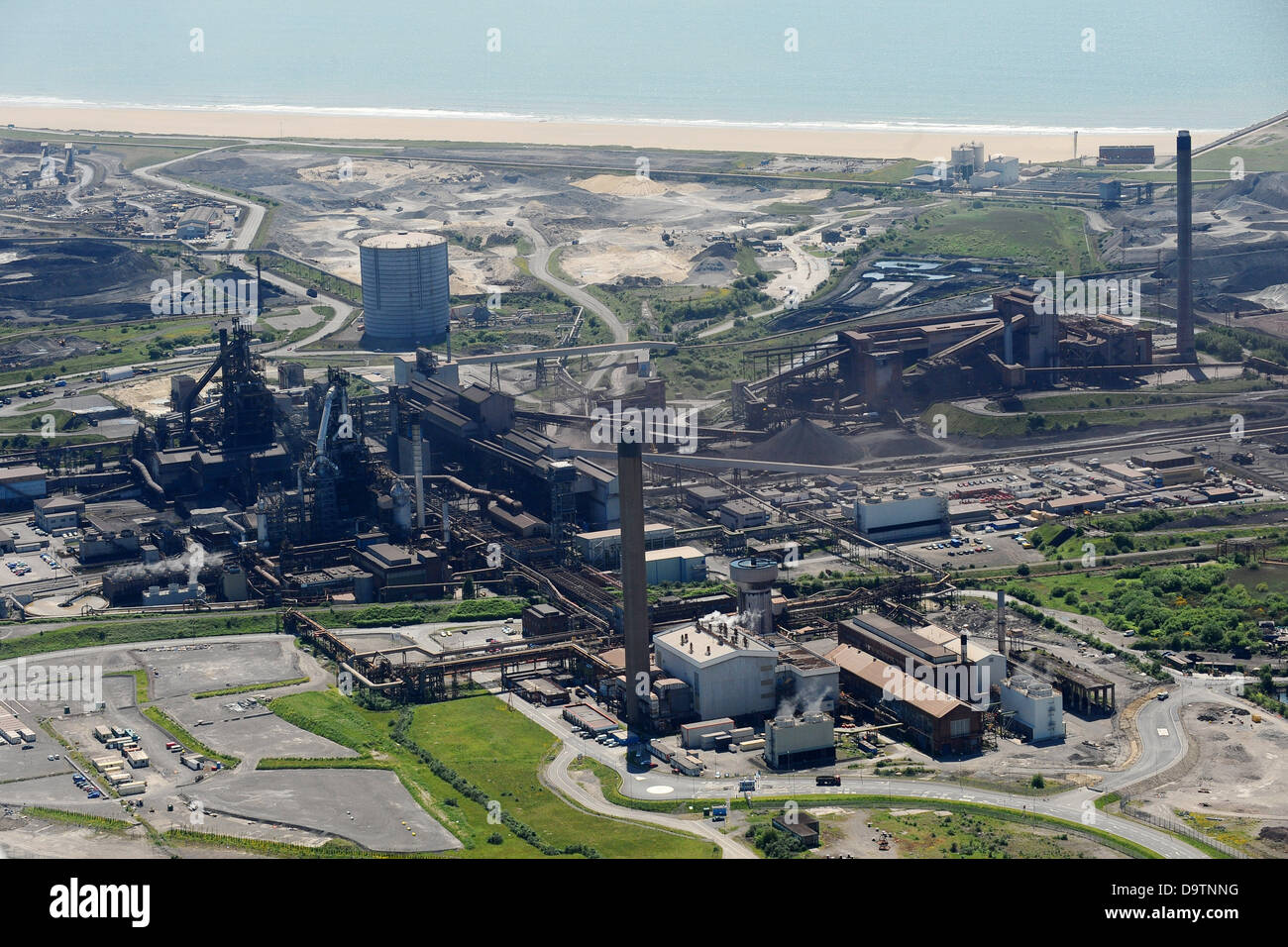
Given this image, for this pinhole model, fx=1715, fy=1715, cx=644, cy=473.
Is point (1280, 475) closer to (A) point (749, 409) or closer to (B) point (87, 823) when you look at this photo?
(A) point (749, 409)

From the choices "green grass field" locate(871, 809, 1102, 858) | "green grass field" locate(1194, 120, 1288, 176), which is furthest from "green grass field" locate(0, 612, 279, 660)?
"green grass field" locate(1194, 120, 1288, 176)

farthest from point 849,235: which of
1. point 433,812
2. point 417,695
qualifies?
point 433,812

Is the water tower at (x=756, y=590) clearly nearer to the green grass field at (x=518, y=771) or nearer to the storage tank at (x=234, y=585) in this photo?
the green grass field at (x=518, y=771)

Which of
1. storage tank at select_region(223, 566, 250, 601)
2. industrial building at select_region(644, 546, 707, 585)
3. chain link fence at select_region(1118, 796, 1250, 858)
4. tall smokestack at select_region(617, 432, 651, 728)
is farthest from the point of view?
industrial building at select_region(644, 546, 707, 585)

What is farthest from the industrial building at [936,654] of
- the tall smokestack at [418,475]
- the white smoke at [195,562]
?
the white smoke at [195,562]

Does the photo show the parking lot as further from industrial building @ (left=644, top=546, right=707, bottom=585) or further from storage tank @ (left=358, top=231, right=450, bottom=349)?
storage tank @ (left=358, top=231, right=450, bottom=349)

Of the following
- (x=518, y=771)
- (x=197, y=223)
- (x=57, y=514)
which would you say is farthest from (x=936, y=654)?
(x=197, y=223)
